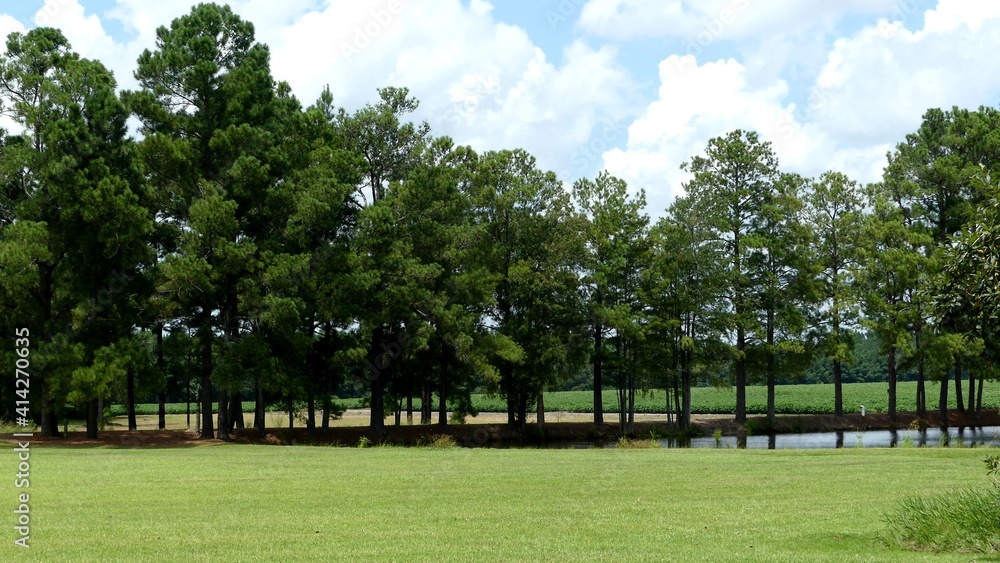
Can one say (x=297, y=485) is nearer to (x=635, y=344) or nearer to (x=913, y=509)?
(x=913, y=509)

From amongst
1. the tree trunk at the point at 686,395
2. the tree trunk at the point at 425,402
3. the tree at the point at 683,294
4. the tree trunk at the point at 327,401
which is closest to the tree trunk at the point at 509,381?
the tree trunk at the point at 425,402

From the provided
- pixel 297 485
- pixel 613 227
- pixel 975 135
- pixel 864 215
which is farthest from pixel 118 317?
pixel 975 135

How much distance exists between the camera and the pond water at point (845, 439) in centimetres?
3948

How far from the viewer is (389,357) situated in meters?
44.8

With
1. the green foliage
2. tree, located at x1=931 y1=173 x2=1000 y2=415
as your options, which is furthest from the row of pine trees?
tree, located at x1=931 y1=173 x2=1000 y2=415

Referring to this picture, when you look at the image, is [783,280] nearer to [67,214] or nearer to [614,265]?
[614,265]

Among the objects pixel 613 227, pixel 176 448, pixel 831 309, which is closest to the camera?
pixel 176 448

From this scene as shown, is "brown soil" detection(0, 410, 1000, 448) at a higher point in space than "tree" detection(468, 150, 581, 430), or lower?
lower

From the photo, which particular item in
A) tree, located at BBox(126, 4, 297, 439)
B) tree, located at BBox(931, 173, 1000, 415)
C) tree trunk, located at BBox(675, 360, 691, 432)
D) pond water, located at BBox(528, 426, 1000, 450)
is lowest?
pond water, located at BBox(528, 426, 1000, 450)

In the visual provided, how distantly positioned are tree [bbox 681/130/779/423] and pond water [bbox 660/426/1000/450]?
6.18 metres

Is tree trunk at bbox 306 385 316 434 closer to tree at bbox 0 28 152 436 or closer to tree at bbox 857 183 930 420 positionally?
tree at bbox 0 28 152 436

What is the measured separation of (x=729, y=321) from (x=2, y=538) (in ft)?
147

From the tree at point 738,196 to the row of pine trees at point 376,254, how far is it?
0.14 meters

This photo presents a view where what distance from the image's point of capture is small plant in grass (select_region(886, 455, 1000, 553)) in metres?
10.9
